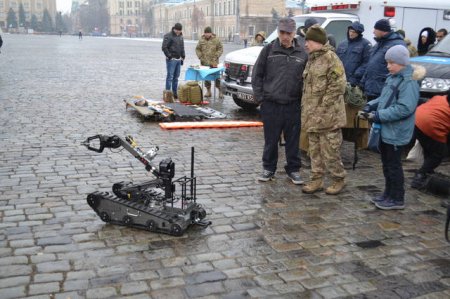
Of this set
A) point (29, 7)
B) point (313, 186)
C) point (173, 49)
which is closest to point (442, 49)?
point (313, 186)

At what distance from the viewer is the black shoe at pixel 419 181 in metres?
6.59

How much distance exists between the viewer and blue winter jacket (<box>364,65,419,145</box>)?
540cm

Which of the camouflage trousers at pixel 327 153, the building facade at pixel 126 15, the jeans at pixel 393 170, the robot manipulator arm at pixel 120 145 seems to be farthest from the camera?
the building facade at pixel 126 15

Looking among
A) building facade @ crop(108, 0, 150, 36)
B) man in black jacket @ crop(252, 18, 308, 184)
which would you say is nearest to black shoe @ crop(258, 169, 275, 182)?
man in black jacket @ crop(252, 18, 308, 184)

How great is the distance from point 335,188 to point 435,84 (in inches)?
102

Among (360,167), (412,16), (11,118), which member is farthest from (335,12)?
(11,118)

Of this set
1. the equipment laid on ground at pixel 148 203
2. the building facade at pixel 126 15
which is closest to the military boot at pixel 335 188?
the equipment laid on ground at pixel 148 203

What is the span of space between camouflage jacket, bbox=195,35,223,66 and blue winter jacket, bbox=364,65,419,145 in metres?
9.24

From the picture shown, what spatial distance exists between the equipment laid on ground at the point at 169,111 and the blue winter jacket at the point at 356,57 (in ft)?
10.9

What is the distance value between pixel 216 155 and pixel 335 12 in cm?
613

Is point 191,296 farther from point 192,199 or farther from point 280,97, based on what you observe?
point 280,97

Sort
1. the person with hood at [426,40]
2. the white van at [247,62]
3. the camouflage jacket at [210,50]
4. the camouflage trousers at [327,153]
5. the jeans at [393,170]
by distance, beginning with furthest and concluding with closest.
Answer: the camouflage jacket at [210,50] → the person with hood at [426,40] → the white van at [247,62] → the camouflage trousers at [327,153] → the jeans at [393,170]

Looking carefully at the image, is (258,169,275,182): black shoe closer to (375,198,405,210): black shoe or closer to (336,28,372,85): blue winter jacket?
(375,198,405,210): black shoe

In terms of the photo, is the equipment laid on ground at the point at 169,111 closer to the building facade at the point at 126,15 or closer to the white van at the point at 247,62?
the white van at the point at 247,62
